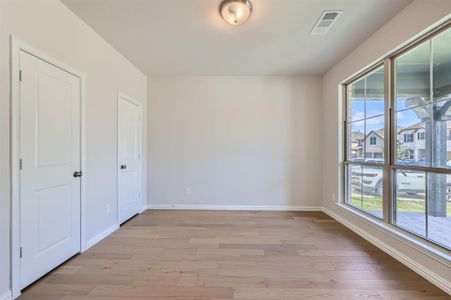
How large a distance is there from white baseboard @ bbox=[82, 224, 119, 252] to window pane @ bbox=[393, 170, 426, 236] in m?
3.50

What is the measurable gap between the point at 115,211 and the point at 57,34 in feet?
7.55

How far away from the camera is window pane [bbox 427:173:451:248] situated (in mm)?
2209

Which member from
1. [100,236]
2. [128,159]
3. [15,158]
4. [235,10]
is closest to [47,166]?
[15,158]

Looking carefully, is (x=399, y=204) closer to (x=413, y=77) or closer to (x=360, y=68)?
(x=413, y=77)

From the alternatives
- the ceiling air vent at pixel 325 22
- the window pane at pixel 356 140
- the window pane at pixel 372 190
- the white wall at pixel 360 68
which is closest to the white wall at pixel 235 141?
the white wall at pixel 360 68

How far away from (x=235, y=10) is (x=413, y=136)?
2.20m

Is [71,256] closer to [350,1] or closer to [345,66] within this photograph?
[350,1]

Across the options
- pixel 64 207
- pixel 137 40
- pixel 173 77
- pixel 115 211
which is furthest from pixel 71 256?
pixel 173 77

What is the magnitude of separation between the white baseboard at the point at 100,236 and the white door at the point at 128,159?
0.22 meters

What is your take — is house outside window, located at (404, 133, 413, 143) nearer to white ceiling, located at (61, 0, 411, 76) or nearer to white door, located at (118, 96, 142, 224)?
white ceiling, located at (61, 0, 411, 76)

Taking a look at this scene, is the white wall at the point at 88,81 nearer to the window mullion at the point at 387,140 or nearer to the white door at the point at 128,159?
the white door at the point at 128,159

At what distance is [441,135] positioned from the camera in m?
2.27

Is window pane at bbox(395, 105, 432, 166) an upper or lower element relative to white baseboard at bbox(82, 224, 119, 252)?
upper

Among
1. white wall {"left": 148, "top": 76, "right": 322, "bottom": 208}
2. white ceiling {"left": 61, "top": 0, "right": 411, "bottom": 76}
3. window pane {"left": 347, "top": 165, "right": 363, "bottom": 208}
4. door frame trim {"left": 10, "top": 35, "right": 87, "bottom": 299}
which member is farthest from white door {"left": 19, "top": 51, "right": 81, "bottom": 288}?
Answer: window pane {"left": 347, "top": 165, "right": 363, "bottom": 208}
